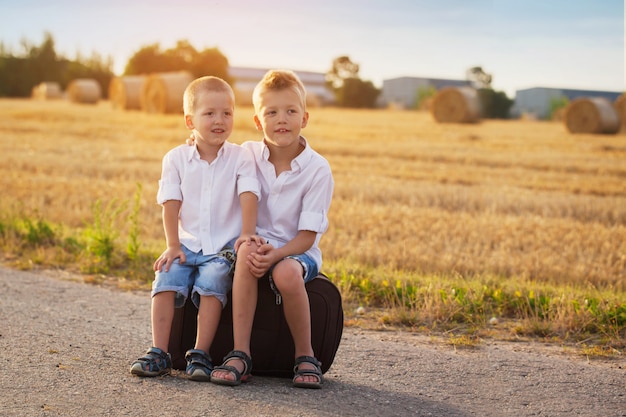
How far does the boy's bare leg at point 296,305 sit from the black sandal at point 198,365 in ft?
1.25

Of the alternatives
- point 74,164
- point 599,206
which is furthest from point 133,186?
point 599,206

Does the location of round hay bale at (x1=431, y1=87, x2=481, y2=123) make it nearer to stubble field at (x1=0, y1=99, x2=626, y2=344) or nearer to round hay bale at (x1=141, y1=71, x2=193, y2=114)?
stubble field at (x1=0, y1=99, x2=626, y2=344)

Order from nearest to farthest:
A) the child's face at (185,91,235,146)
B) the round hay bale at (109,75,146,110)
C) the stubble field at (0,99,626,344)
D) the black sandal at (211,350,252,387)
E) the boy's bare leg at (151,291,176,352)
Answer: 1. the black sandal at (211,350,252,387)
2. the boy's bare leg at (151,291,176,352)
3. the child's face at (185,91,235,146)
4. the stubble field at (0,99,626,344)
5. the round hay bale at (109,75,146,110)

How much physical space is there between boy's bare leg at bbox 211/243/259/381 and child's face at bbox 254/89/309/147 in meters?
0.52

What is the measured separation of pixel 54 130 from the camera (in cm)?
2150

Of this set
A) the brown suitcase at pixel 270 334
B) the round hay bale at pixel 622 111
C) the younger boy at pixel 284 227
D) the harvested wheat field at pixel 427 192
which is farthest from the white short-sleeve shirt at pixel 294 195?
the round hay bale at pixel 622 111

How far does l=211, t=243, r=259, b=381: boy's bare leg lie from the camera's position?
3812 millimetres

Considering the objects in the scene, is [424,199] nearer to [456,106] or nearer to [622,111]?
[622,111]

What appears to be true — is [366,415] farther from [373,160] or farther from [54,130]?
[54,130]

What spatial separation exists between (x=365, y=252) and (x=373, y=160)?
8.39 meters

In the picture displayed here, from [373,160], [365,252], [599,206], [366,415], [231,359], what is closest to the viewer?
[366,415]

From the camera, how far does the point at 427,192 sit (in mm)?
10758

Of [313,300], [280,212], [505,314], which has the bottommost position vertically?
[505,314]

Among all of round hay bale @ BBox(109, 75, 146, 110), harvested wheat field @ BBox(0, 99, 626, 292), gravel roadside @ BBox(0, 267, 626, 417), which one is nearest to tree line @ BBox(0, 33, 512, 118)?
round hay bale @ BBox(109, 75, 146, 110)
